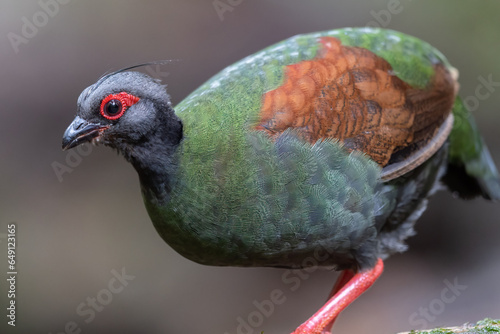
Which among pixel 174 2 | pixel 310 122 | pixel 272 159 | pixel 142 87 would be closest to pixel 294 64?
pixel 310 122

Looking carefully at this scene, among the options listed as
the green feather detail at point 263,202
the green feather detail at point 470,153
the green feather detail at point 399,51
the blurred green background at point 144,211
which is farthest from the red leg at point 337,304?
the blurred green background at point 144,211

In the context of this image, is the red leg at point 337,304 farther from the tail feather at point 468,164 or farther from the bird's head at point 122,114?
the bird's head at point 122,114

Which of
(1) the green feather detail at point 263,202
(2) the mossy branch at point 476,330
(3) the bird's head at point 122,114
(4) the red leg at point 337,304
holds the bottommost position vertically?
(2) the mossy branch at point 476,330

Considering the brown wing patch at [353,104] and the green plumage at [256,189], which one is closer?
the green plumage at [256,189]

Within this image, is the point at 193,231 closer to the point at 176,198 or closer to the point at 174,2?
the point at 176,198

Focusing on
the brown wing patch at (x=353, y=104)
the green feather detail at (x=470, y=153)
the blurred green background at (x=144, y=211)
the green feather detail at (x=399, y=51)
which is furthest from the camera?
the blurred green background at (x=144, y=211)

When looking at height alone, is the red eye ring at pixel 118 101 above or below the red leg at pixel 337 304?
above

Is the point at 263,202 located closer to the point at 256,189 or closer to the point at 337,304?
the point at 256,189
